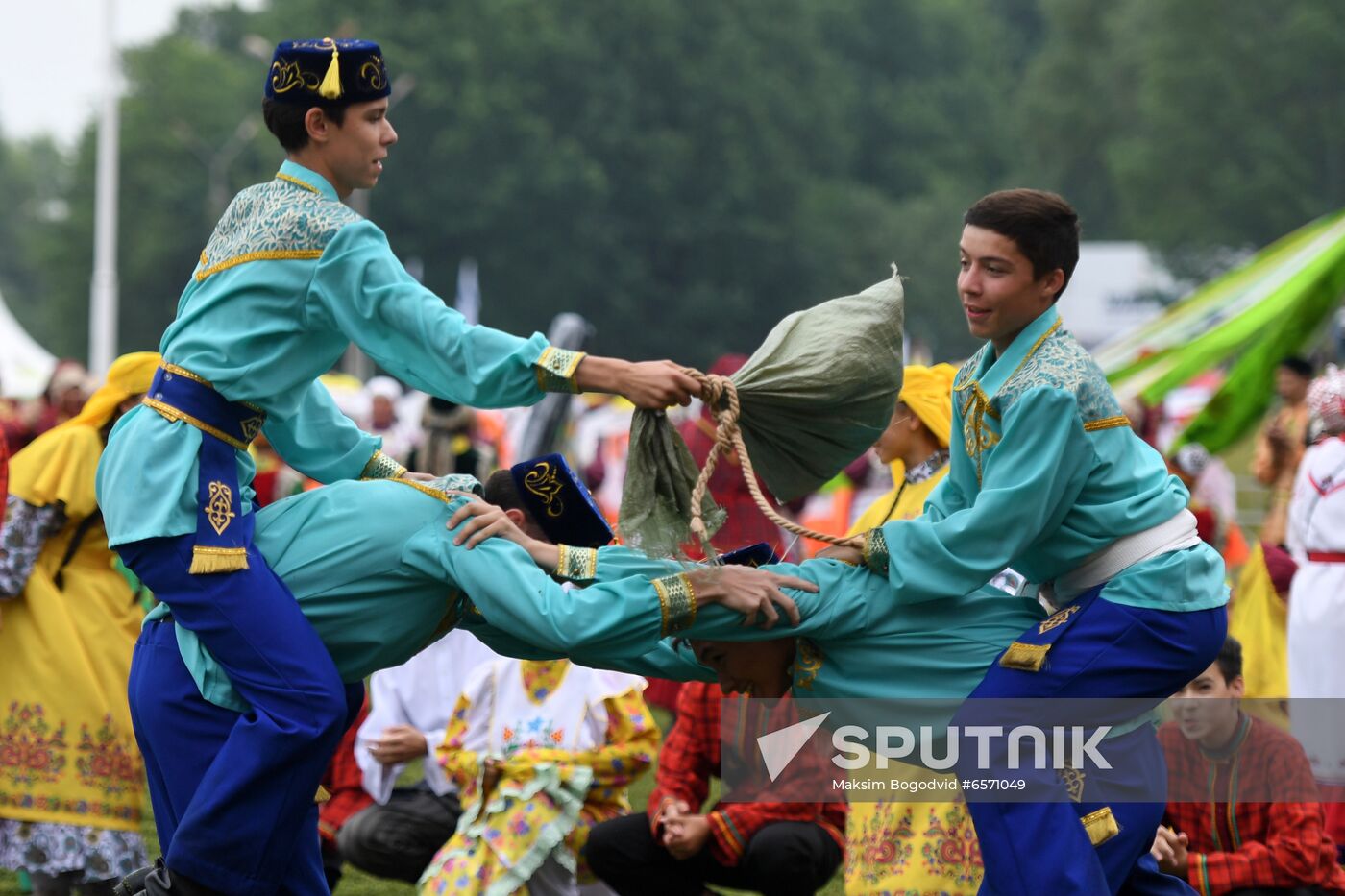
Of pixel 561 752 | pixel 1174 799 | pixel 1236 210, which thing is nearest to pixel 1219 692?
pixel 1174 799

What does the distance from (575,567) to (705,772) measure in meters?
1.89

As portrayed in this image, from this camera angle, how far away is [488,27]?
49.2 m

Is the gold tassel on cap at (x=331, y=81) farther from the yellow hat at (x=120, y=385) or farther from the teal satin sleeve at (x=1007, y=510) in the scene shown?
the yellow hat at (x=120, y=385)

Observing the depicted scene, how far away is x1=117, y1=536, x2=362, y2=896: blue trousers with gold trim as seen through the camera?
396 cm

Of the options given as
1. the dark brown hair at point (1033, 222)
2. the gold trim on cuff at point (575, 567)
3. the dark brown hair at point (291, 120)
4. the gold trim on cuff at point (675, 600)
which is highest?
the dark brown hair at point (291, 120)

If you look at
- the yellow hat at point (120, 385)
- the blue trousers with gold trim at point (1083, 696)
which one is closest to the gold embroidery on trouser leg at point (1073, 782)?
the blue trousers with gold trim at point (1083, 696)

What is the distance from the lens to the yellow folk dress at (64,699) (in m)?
5.97

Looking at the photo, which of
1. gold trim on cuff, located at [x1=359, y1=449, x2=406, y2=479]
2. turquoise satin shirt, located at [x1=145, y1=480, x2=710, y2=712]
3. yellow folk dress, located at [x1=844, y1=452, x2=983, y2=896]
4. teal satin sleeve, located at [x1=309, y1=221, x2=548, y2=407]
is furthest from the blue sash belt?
yellow folk dress, located at [x1=844, y1=452, x2=983, y2=896]

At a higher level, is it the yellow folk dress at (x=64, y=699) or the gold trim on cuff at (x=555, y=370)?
the gold trim on cuff at (x=555, y=370)

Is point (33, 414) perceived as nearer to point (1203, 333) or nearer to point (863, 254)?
point (1203, 333)

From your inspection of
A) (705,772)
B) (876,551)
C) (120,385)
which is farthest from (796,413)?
(120,385)

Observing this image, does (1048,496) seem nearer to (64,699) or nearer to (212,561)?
(212,561)

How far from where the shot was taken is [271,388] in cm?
412

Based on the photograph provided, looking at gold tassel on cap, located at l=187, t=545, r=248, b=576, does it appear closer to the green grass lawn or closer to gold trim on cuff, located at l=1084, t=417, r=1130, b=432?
gold trim on cuff, located at l=1084, t=417, r=1130, b=432
